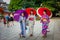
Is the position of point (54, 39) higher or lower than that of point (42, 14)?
lower

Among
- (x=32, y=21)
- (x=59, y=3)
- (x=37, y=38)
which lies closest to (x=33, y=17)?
(x=32, y=21)

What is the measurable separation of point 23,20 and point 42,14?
130 centimetres

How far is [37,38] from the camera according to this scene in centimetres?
1266

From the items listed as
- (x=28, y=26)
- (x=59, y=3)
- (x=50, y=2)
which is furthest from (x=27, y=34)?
(x=59, y=3)

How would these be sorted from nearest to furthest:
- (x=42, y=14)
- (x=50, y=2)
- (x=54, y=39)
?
(x=54, y=39), (x=42, y=14), (x=50, y=2)

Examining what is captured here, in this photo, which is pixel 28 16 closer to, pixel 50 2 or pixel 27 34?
pixel 27 34

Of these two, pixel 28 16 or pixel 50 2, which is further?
pixel 50 2

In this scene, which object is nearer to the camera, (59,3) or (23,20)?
(23,20)

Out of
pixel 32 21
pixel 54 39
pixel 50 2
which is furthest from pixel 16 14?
pixel 50 2

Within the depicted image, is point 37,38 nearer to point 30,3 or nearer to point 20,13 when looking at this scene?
point 20,13

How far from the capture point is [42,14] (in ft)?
43.3

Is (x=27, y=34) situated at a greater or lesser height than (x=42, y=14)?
lesser

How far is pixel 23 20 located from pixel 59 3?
26.0 meters

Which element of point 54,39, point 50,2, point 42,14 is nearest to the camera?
point 54,39
